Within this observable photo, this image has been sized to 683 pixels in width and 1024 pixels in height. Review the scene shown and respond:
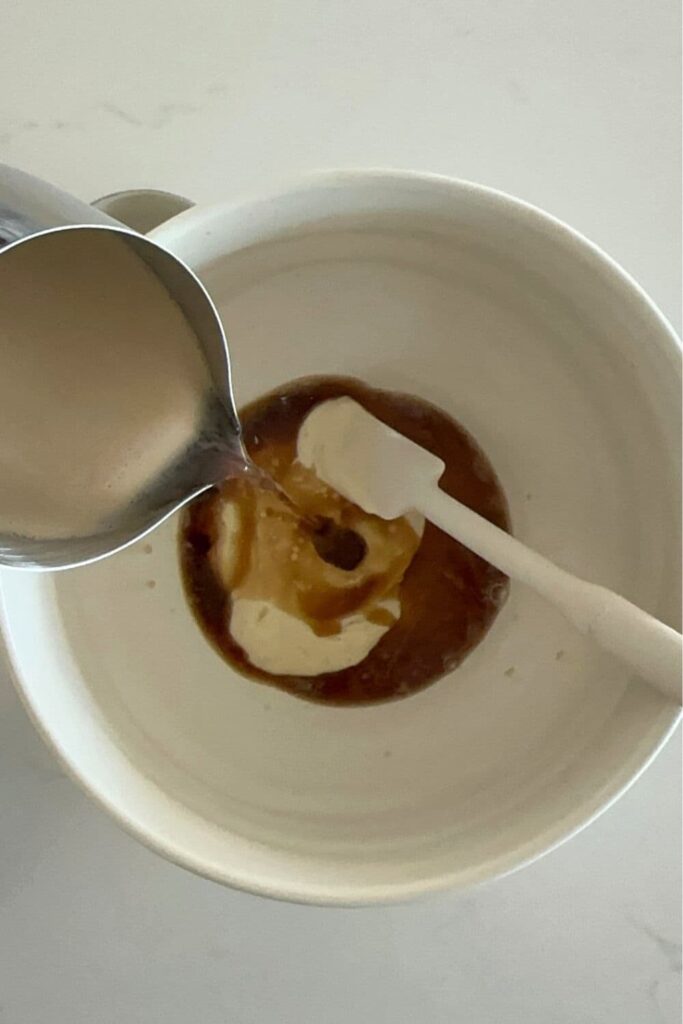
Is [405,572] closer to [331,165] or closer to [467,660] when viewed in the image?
[467,660]

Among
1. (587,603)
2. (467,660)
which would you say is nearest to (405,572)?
(467,660)

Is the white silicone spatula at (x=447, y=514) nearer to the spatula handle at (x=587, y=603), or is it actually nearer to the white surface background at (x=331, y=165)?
the spatula handle at (x=587, y=603)

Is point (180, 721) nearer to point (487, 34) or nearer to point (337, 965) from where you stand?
point (337, 965)

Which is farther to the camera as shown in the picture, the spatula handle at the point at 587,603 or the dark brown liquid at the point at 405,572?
the dark brown liquid at the point at 405,572

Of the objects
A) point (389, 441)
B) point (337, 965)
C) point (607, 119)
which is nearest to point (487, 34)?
point (607, 119)

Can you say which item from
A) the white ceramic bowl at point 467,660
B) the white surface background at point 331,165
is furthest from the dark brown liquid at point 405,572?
the white surface background at point 331,165
